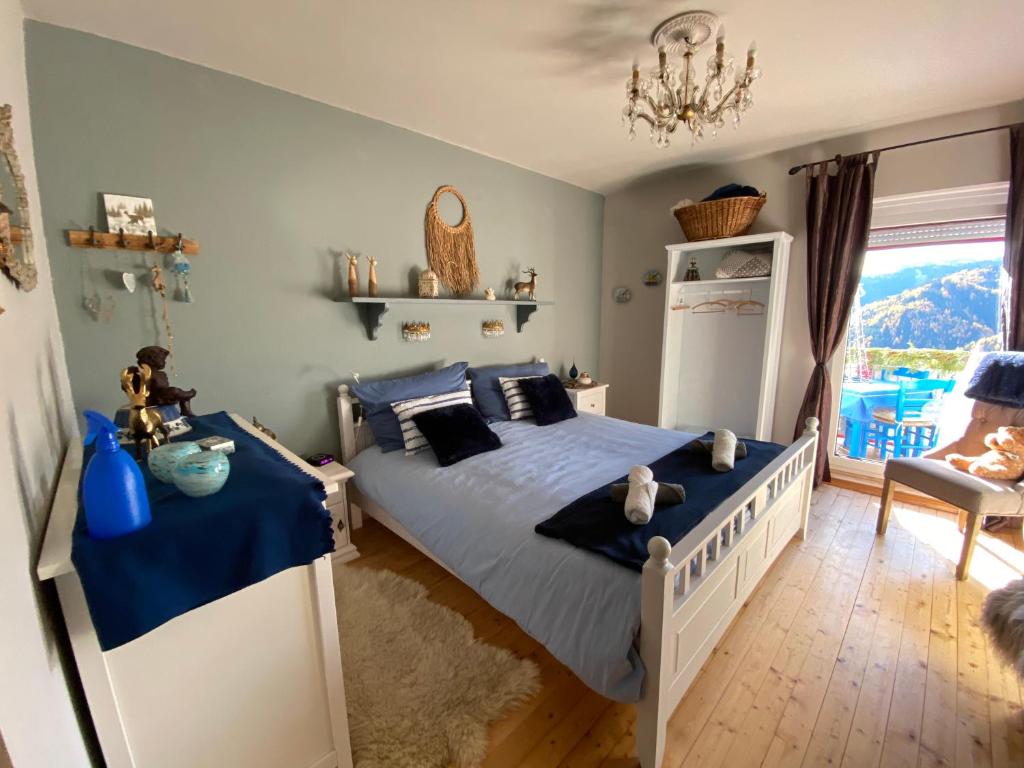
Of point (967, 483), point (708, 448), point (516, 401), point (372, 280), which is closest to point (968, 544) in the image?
point (967, 483)

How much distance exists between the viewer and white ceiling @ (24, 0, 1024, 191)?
1610mm

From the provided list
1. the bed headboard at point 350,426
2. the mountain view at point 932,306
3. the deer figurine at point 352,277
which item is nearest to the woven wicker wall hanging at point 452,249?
the deer figurine at point 352,277

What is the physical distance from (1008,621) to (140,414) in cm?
270

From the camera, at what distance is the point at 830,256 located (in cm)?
290

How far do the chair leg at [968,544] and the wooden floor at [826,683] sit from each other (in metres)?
0.06

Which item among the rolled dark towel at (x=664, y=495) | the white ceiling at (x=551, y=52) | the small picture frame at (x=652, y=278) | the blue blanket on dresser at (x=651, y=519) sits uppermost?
the white ceiling at (x=551, y=52)

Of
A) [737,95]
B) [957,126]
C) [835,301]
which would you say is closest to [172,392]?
[737,95]

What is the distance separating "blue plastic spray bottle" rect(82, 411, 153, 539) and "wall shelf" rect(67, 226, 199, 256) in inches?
55.4

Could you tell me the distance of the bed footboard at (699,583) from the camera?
118 centimetres

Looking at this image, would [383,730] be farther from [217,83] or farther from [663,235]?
[663,235]

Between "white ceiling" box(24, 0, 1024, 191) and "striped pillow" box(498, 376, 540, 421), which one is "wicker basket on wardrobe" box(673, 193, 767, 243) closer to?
"white ceiling" box(24, 0, 1024, 191)

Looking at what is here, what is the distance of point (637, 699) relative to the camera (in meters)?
1.23

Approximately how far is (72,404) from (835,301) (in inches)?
164

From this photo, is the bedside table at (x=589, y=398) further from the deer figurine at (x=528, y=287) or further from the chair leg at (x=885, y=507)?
the chair leg at (x=885, y=507)
